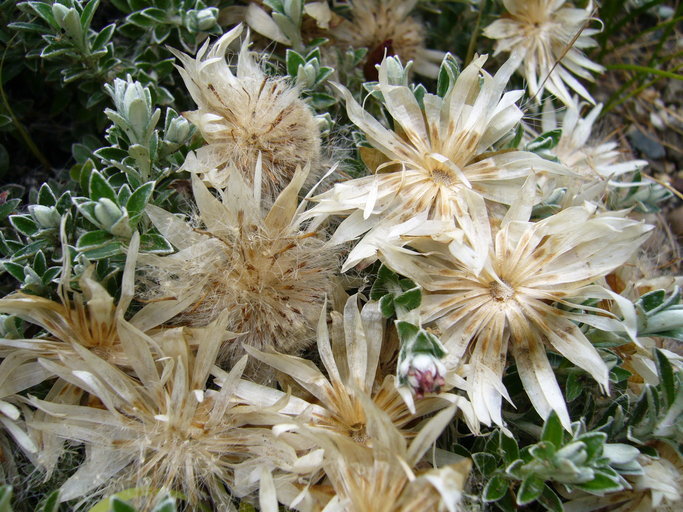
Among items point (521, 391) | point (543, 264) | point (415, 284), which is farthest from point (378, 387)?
point (543, 264)

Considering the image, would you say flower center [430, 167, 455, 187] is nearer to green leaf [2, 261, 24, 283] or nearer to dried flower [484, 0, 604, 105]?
dried flower [484, 0, 604, 105]

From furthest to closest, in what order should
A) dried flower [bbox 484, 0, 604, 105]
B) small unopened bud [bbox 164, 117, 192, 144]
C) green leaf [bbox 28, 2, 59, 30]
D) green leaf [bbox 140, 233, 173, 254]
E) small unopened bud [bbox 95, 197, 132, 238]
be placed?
dried flower [bbox 484, 0, 604, 105], green leaf [bbox 28, 2, 59, 30], small unopened bud [bbox 164, 117, 192, 144], green leaf [bbox 140, 233, 173, 254], small unopened bud [bbox 95, 197, 132, 238]

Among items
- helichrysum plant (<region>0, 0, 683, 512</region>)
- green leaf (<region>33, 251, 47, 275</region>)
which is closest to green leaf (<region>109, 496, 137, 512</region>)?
helichrysum plant (<region>0, 0, 683, 512</region>)

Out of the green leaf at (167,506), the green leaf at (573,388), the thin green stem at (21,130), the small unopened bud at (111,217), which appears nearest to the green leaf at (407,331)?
the green leaf at (573,388)

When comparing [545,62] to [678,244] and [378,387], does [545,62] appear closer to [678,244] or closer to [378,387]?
[678,244]

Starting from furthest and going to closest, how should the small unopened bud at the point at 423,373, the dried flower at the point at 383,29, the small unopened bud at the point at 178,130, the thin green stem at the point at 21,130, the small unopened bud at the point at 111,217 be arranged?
the dried flower at the point at 383,29 < the thin green stem at the point at 21,130 < the small unopened bud at the point at 178,130 < the small unopened bud at the point at 111,217 < the small unopened bud at the point at 423,373

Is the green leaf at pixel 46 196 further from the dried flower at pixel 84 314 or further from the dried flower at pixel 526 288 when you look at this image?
the dried flower at pixel 526 288

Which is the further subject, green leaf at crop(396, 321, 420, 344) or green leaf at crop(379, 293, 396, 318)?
green leaf at crop(379, 293, 396, 318)
